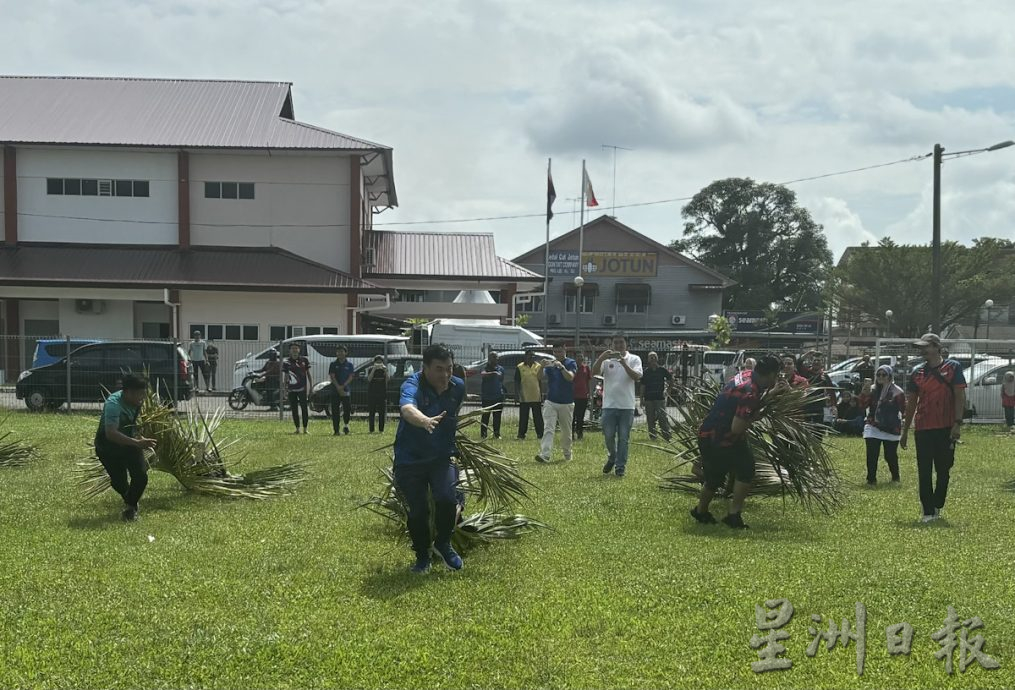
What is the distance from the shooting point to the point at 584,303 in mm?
61344

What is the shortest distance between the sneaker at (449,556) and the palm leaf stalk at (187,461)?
3.70m

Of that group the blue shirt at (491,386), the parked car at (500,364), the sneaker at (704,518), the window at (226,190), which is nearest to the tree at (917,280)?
the window at (226,190)

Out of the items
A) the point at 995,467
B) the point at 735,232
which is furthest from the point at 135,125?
the point at 735,232

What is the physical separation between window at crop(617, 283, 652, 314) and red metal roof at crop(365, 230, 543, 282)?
77.8ft

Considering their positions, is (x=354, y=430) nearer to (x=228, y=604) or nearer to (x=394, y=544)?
(x=394, y=544)

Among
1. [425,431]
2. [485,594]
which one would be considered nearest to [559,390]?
[425,431]

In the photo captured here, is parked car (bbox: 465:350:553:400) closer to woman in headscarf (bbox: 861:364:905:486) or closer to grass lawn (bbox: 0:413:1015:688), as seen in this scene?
woman in headscarf (bbox: 861:364:905:486)

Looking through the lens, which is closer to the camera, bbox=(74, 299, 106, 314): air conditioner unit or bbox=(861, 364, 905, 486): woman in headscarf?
bbox=(861, 364, 905, 486): woman in headscarf

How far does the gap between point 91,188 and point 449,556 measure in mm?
30441

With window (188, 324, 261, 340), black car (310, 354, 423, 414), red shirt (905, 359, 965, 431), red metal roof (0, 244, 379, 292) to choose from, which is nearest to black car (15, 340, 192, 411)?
black car (310, 354, 423, 414)

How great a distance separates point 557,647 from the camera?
16.2ft

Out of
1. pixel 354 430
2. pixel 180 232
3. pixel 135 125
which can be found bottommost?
pixel 354 430

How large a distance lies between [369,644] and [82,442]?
466 inches

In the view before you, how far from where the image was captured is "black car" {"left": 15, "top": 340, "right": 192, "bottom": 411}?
20.7 meters
